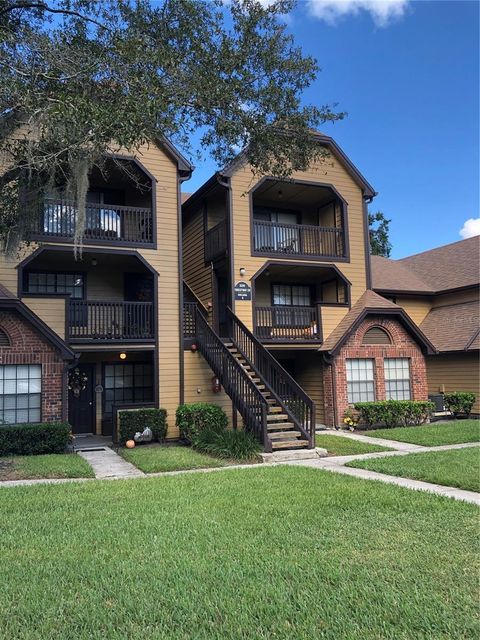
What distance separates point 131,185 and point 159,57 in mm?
8512

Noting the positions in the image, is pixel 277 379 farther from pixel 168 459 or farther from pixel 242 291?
pixel 168 459

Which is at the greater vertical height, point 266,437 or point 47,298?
point 47,298

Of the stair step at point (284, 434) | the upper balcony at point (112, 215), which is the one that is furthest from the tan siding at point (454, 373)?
the upper balcony at point (112, 215)

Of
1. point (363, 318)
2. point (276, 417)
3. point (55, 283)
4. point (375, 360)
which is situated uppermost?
point (55, 283)

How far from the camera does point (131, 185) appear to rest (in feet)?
53.7

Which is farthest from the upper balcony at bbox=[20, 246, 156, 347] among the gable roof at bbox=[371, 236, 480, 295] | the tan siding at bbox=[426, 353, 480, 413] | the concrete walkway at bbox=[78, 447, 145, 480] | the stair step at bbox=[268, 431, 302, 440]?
the tan siding at bbox=[426, 353, 480, 413]

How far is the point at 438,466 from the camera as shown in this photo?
9.04 meters

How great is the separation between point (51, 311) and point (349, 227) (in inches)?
409

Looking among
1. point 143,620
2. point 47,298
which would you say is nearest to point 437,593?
point 143,620

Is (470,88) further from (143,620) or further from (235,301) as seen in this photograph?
(143,620)

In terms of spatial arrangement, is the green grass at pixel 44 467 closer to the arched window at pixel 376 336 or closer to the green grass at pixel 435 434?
the green grass at pixel 435 434

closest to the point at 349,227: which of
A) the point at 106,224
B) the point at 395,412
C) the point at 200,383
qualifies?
the point at 395,412

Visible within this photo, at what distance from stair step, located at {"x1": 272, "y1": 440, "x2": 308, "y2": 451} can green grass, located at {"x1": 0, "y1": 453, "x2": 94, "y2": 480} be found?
3995mm

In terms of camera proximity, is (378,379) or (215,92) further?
(378,379)
